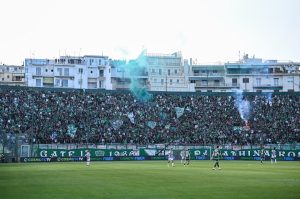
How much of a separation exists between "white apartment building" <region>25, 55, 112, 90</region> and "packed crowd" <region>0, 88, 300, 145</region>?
134ft

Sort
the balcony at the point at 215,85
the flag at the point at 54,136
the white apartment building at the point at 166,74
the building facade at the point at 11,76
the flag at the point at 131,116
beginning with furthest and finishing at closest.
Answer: the balcony at the point at 215,85 < the white apartment building at the point at 166,74 < the building facade at the point at 11,76 < the flag at the point at 131,116 < the flag at the point at 54,136

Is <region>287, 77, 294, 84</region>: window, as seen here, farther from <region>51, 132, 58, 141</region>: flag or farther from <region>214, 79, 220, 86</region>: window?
<region>51, 132, 58, 141</region>: flag

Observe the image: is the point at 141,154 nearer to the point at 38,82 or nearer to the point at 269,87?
the point at 38,82

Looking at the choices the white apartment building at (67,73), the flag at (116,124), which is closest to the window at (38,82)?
the white apartment building at (67,73)

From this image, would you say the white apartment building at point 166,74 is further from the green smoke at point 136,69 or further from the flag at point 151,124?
the flag at point 151,124

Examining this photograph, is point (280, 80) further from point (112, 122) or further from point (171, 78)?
point (112, 122)

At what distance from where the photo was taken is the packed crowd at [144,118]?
291 feet

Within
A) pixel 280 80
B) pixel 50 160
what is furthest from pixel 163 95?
pixel 280 80

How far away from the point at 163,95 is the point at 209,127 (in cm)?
1375

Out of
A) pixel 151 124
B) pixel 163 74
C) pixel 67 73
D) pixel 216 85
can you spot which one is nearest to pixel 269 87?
pixel 216 85

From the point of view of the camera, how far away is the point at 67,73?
466 ft

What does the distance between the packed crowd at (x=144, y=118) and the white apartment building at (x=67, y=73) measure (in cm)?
4072

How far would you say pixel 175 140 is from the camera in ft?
305

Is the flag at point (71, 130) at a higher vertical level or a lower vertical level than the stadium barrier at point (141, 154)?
higher
